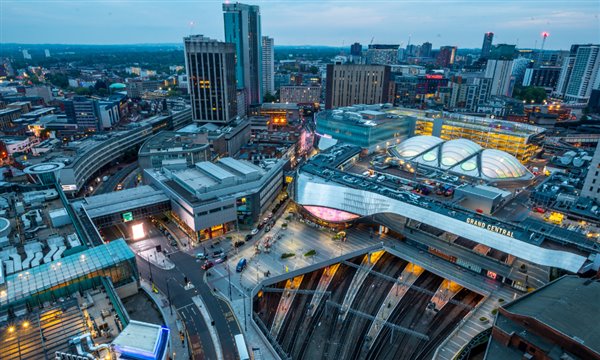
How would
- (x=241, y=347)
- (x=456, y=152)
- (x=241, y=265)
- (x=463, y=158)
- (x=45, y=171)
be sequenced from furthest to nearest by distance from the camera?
1. (x=456, y=152)
2. (x=463, y=158)
3. (x=45, y=171)
4. (x=241, y=265)
5. (x=241, y=347)

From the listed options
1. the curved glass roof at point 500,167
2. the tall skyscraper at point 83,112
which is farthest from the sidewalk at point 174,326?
the tall skyscraper at point 83,112

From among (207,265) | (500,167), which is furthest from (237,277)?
(500,167)

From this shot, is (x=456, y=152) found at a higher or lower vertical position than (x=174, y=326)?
higher

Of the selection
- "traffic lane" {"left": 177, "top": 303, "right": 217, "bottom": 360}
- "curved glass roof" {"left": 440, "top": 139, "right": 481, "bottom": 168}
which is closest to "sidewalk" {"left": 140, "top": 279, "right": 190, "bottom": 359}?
"traffic lane" {"left": 177, "top": 303, "right": 217, "bottom": 360}

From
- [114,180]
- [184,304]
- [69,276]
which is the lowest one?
[114,180]

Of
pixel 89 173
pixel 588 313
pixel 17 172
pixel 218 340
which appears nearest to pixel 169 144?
pixel 89 173

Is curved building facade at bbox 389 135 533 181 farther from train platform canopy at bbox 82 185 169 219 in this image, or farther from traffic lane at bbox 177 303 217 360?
traffic lane at bbox 177 303 217 360

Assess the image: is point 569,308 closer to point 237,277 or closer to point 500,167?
point 237,277

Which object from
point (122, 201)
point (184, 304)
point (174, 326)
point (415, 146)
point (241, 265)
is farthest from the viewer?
point (415, 146)

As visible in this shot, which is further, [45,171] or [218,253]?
[45,171]
